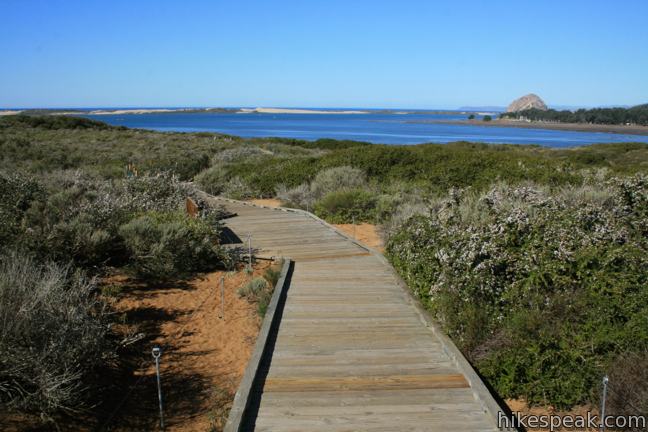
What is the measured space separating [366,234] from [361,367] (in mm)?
6833

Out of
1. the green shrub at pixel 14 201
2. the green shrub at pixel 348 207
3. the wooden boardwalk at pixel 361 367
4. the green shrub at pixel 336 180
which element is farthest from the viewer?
the green shrub at pixel 336 180

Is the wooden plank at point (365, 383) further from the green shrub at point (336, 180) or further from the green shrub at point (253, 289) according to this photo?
the green shrub at point (336, 180)

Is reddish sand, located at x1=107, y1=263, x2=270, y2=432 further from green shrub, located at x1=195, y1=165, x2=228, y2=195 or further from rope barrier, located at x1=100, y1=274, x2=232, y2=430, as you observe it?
green shrub, located at x1=195, y1=165, x2=228, y2=195

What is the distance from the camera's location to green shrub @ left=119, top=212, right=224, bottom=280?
8289 mm

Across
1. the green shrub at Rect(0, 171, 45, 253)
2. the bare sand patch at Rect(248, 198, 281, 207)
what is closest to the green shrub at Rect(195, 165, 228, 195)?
the bare sand patch at Rect(248, 198, 281, 207)

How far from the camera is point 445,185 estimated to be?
1493 cm

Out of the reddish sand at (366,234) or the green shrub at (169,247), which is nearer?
the green shrub at (169,247)

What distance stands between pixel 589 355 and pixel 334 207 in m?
9.29

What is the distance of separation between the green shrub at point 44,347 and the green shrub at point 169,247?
2938mm

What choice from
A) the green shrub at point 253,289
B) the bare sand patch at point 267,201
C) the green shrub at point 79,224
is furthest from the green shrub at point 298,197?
the green shrub at point 253,289

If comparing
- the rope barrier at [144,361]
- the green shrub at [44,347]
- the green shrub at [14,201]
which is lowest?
the rope barrier at [144,361]

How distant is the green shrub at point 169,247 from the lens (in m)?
8.29

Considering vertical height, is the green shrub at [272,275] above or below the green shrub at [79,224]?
below

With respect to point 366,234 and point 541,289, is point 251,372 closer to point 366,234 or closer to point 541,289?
point 541,289
